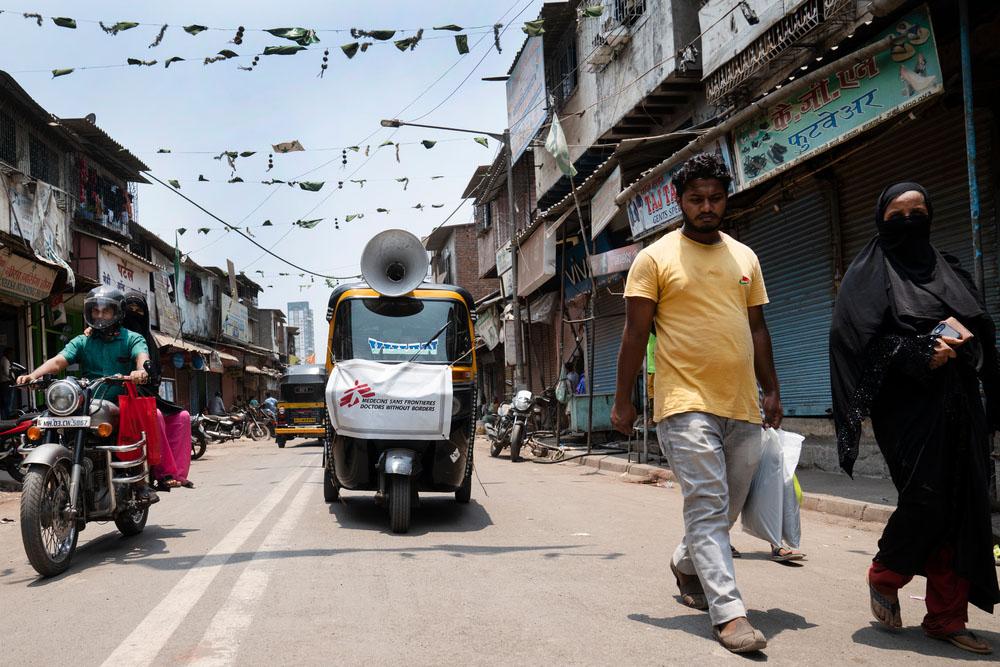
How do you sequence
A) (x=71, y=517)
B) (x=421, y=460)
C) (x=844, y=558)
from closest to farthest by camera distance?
(x=71, y=517) → (x=844, y=558) → (x=421, y=460)

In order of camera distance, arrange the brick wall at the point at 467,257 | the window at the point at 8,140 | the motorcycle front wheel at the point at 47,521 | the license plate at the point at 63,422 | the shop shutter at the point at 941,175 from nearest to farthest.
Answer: the motorcycle front wheel at the point at 47,521
the license plate at the point at 63,422
the shop shutter at the point at 941,175
the window at the point at 8,140
the brick wall at the point at 467,257

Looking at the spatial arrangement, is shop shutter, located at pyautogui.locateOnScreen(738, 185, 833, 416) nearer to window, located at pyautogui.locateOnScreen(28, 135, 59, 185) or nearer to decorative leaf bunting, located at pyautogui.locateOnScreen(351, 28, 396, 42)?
decorative leaf bunting, located at pyautogui.locateOnScreen(351, 28, 396, 42)

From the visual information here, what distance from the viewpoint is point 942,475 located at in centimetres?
348

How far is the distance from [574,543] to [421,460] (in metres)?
1.62

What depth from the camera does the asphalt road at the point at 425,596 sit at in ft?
11.3

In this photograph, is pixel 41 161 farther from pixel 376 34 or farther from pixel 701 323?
pixel 701 323

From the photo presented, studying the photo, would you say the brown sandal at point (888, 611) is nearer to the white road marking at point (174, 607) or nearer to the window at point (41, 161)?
the white road marking at point (174, 607)

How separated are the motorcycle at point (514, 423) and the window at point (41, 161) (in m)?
14.7

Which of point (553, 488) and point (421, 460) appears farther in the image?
point (553, 488)

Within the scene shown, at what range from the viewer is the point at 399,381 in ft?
22.8

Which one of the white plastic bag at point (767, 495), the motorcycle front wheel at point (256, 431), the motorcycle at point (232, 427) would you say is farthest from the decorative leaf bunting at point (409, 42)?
the motorcycle front wheel at point (256, 431)

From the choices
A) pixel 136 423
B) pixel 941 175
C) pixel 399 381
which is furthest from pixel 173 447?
pixel 941 175

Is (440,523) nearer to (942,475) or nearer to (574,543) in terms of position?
(574,543)

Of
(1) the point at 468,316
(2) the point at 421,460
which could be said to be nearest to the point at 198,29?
(1) the point at 468,316
